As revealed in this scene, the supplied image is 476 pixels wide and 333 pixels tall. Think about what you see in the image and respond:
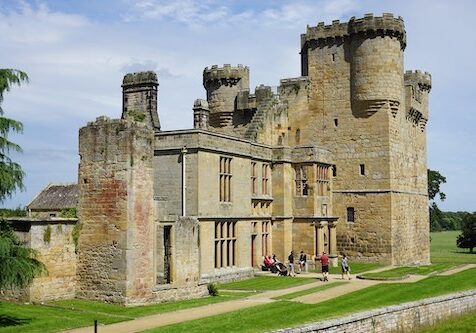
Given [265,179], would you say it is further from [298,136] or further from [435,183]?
[435,183]

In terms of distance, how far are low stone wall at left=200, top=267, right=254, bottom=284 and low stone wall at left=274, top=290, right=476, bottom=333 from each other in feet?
33.2

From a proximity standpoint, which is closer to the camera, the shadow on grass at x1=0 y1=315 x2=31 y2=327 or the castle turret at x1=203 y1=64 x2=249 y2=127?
the shadow on grass at x1=0 y1=315 x2=31 y2=327

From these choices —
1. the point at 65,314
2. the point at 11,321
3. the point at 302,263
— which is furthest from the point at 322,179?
the point at 11,321

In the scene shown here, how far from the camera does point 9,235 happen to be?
67.2 feet

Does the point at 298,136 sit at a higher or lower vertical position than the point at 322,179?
higher

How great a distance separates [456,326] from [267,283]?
31.7ft

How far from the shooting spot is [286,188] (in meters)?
39.9

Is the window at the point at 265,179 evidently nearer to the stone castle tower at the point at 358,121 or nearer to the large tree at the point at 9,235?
the stone castle tower at the point at 358,121

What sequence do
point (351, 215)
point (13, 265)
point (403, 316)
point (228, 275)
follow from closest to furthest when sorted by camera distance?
point (13, 265), point (403, 316), point (228, 275), point (351, 215)

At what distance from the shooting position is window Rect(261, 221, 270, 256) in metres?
38.9

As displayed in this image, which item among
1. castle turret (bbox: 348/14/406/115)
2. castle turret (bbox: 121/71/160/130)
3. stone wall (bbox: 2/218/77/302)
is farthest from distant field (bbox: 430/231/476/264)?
stone wall (bbox: 2/218/77/302)

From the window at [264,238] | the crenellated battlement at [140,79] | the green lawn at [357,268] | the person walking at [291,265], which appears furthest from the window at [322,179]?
the crenellated battlement at [140,79]

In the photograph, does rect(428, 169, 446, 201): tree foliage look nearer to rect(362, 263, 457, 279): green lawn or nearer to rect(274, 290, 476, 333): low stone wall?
rect(362, 263, 457, 279): green lawn

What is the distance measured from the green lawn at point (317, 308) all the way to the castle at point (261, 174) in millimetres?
4332
